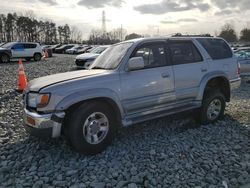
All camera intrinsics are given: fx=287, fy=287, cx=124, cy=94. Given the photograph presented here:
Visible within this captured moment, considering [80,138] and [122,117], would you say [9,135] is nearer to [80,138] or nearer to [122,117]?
[80,138]

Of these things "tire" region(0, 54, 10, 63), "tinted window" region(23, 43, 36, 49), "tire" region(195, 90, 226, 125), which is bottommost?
"tire" region(195, 90, 226, 125)

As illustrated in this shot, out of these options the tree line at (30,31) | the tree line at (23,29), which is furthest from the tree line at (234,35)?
the tree line at (23,29)

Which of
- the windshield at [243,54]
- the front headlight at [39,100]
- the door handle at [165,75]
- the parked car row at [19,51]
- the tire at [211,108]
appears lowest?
the tire at [211,108]

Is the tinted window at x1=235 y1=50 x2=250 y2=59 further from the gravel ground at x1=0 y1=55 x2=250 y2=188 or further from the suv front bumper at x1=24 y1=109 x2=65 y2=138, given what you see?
the suv front bumper at x1=24 y1=109 x2=65 y2=138

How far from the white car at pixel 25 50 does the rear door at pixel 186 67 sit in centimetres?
2170

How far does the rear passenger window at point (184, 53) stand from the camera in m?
5.52

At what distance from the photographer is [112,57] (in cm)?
530

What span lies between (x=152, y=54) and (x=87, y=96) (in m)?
1.61

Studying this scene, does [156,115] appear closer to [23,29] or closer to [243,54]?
[243,54]

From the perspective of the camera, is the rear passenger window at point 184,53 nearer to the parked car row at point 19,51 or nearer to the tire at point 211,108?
the tire at point 211,108

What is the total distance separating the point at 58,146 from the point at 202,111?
2.96 meters

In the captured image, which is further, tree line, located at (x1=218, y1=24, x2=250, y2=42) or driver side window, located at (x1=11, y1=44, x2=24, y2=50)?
tree line, located at (x1=218, y1=24, x2=250, y2=42)

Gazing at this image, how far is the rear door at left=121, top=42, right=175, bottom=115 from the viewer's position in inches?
189

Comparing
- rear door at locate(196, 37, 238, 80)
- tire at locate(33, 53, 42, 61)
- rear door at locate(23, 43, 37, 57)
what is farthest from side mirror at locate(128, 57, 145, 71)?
tire at locate(33, 53, 42, 61)
